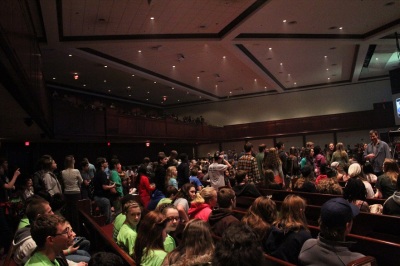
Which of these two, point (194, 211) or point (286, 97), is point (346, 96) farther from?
point (194, 211)

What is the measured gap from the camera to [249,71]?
1630 cm

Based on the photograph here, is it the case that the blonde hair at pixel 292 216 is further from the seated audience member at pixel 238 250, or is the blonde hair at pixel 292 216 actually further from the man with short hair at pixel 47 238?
the man with short hair at pixel 47 238

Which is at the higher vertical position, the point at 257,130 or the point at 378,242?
the point at 257,130

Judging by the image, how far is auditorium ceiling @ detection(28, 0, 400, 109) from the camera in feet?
28.6

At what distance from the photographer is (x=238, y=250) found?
1.73 meters

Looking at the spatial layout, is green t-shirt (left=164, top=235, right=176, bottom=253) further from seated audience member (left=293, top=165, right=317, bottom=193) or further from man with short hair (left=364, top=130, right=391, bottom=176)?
man with short hair (left=364, top=130, right=391, bottom=176)

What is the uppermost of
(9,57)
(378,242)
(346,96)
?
(346,96)

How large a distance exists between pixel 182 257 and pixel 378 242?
154cm

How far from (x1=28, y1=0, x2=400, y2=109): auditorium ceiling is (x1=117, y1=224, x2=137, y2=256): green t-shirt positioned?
5.76 metres

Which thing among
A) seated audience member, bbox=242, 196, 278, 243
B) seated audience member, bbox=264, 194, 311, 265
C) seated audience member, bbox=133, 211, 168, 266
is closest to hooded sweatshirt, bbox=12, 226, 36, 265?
seated audience member, bbox=133, 211, 168, 266

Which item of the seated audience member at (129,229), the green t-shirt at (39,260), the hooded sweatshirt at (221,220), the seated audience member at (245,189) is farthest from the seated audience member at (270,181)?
the green t-shirt at (39,260)

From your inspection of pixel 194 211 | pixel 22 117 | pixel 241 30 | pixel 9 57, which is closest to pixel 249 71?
pixel 241 30

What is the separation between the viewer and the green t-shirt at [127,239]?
3.50m

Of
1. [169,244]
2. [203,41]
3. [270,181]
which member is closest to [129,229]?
[169,244]
